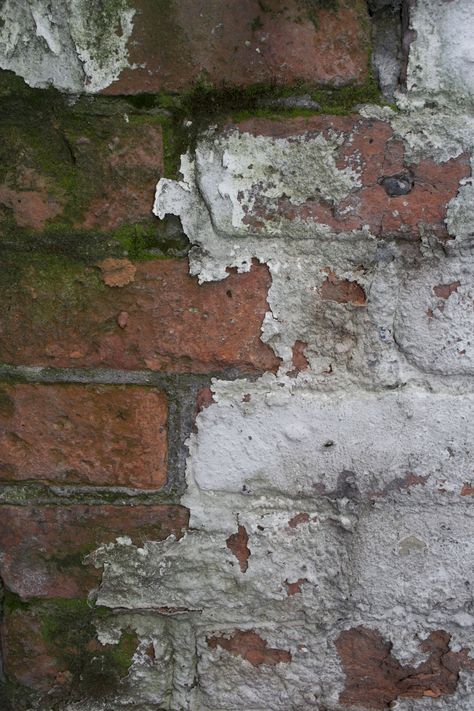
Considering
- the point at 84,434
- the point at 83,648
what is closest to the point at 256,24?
the point at 84,434

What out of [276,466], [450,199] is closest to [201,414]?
[276,466]

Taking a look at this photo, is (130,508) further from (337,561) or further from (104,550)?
(337,561)

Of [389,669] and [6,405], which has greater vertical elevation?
[6,405]

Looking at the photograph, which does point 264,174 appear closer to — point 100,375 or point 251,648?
point 100,375

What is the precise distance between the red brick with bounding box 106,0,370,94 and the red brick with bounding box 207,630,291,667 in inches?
20.7

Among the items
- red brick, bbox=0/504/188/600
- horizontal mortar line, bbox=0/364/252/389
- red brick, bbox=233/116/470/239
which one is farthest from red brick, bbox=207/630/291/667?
red brick, bbox=233/116/470/239

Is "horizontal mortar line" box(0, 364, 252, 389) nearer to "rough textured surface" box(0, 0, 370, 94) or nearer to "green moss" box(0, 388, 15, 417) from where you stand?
"green moss" box(0, 388, 15, 417)

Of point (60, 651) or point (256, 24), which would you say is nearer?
point (256, 24)

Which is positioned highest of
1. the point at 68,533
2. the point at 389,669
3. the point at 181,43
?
the point at 181,43

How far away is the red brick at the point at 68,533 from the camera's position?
0.60 meters

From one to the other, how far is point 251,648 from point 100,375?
0.32 m

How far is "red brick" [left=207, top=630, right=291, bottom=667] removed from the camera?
0.62 metres

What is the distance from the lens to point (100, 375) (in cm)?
58

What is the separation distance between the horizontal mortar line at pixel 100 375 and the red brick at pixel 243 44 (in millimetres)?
250
